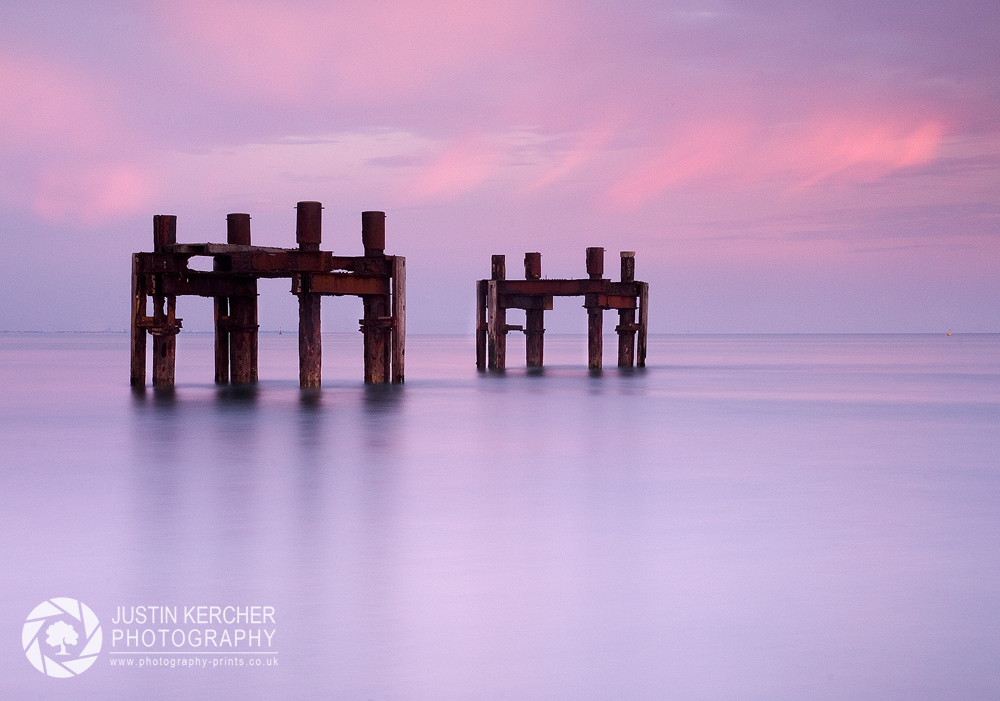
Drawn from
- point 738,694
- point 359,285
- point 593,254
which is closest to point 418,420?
point 359,285

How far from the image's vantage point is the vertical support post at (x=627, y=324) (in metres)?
30.2

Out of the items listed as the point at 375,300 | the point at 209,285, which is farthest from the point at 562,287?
the point at 209,285

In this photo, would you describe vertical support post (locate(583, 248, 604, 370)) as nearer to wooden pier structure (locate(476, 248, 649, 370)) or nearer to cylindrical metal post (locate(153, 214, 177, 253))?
wooden pier structure (locate(476, 248, 649, 370))

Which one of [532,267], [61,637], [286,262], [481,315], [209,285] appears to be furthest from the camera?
[481,315]

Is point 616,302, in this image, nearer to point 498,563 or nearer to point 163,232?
point 163,232

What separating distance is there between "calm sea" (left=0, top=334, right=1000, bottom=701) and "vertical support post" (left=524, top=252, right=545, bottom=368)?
12643mm

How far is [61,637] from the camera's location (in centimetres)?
580

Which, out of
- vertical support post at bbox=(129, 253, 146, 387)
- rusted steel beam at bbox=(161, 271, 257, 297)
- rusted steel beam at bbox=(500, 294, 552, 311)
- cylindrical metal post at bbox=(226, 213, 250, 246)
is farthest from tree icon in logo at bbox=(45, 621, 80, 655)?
rusted steel beam at bbox=(500, 294, 552, 311)

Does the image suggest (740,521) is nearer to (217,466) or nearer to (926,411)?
(217,466)

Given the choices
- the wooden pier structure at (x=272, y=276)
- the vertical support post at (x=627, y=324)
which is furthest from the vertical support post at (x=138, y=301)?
the vertical support post at (x=627, y=324)

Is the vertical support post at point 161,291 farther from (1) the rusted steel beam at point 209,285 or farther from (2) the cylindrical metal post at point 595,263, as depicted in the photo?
(2) the cylindrical metal post at point 595,263

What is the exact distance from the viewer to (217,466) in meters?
12.5

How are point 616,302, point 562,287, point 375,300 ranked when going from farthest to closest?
point 616,302 < point 562,287 < point 375,300

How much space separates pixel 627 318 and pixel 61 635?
26.4 metres
